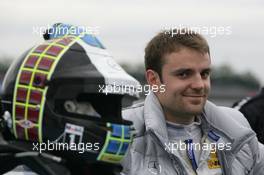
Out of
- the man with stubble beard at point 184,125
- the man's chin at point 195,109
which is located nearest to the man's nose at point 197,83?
the man with stubble beard at point 184,125

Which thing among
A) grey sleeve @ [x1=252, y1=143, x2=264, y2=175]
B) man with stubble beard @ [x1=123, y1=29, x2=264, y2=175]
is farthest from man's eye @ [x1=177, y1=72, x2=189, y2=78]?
grey sleeve @ [x1=252, y1=143, x2=264, y2=175]

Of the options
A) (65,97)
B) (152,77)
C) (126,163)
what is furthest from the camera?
(152,77)

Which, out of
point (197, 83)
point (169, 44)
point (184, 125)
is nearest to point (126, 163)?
point (184, 125)

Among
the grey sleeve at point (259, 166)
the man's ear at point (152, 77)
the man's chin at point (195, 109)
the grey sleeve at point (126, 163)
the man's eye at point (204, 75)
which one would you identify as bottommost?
the grey sleeve at point (259, 166)

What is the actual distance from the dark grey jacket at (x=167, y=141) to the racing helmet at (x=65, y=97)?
0.81 m

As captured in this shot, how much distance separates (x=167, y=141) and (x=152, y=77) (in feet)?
1.59

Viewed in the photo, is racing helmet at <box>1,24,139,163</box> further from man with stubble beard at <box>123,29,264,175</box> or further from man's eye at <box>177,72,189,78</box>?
man's eye at <box>177,72,189,78</box>

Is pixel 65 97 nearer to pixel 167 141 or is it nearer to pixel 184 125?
pixel 167 141

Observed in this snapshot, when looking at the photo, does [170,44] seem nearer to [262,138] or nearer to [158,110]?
[158,110]

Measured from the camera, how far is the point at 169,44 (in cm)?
404

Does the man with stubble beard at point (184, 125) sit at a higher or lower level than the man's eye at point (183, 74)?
lower

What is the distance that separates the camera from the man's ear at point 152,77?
4.10 m

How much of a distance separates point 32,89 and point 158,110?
4.10 feet

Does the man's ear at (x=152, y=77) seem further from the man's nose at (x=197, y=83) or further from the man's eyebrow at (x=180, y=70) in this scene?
the man's nose at (x=197, y=83)
